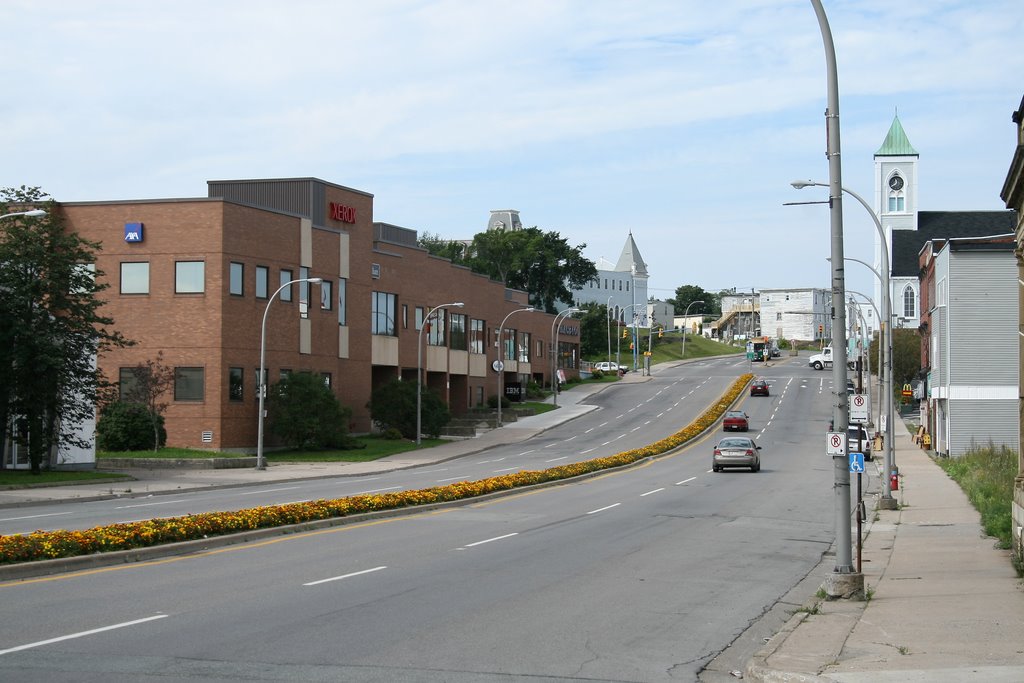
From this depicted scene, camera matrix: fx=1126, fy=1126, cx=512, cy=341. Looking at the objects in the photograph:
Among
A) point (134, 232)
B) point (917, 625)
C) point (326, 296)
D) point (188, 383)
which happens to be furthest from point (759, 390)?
point (917, 625)

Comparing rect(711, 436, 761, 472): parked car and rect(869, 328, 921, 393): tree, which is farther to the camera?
rect(869, 328, 921, 393): tree

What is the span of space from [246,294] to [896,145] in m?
90.7

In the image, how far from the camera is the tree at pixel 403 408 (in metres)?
61.5

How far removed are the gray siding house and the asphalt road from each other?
87.8ft

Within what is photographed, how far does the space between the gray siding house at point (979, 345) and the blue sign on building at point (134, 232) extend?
35071mm

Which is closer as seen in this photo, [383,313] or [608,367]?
[383,313]

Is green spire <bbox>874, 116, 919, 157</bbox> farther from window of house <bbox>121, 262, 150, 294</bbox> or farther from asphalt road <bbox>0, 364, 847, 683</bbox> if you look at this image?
asphalt road <bbox>0, 364, 847, 683</bbox>

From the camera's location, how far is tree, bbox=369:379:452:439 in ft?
202

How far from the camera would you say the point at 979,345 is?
1919 inches

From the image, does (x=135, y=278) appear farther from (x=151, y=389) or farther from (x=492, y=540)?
(x=492, y=540)

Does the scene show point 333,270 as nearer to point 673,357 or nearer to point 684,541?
point 684,541

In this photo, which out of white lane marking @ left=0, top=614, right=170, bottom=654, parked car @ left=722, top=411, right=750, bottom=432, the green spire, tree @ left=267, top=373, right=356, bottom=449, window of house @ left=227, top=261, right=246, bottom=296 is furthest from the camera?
the green spire

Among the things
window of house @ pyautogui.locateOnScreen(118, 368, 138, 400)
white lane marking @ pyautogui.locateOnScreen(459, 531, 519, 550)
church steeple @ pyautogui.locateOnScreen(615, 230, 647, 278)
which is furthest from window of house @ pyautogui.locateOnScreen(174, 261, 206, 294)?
church steeple @ pyautogui.locateOnScreen(615, 230, 647, 278)

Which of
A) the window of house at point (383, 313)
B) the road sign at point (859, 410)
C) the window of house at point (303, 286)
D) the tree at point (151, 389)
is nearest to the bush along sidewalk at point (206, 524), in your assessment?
the road sign at point (859, 410)
